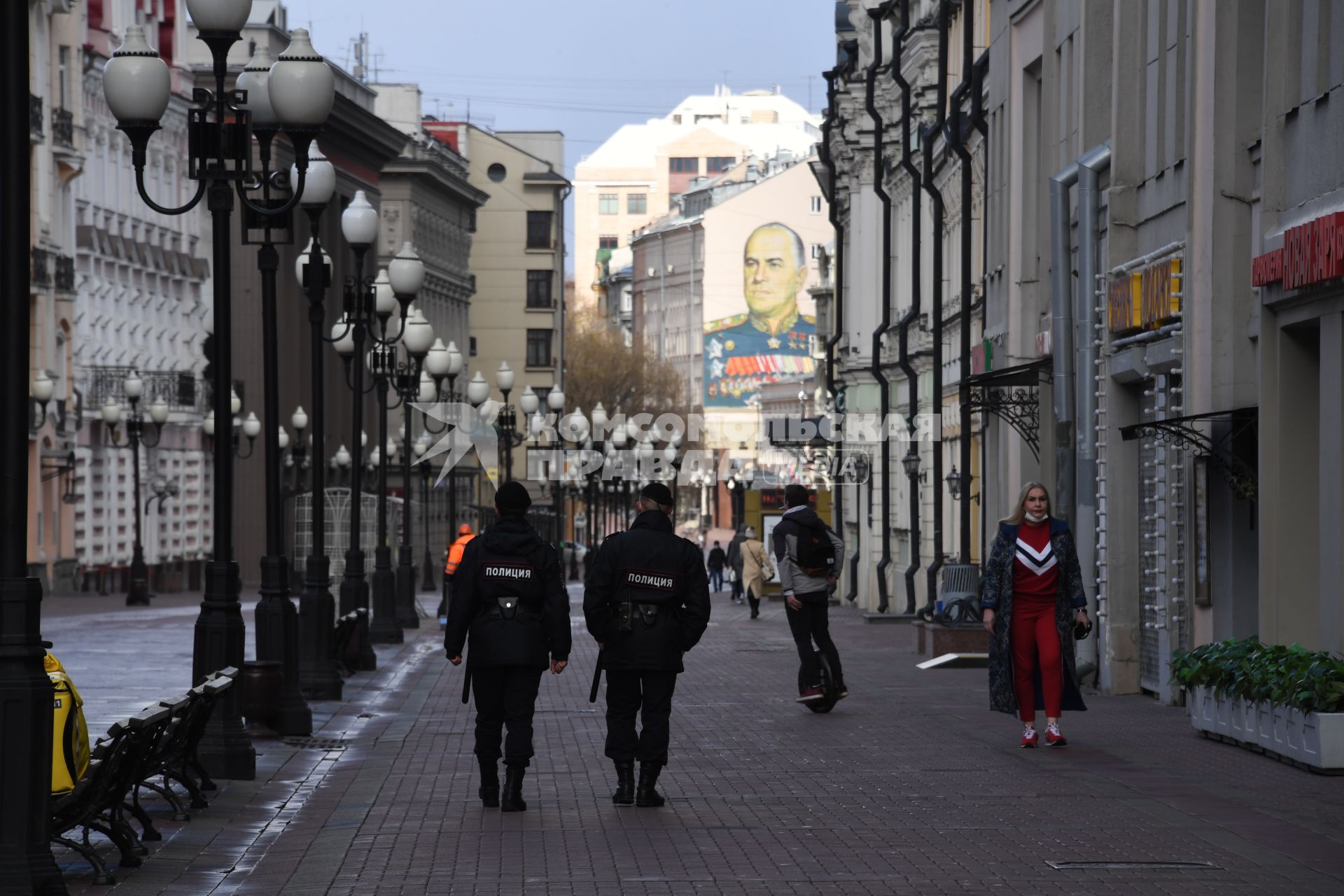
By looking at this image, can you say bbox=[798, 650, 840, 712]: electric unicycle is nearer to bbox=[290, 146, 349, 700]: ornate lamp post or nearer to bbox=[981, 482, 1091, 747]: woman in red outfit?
bbox=[981, 482, 1091, 747]: woman in red outfit

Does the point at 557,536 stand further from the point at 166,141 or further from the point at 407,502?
the point at 407,502

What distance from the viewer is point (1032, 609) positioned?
17203mm

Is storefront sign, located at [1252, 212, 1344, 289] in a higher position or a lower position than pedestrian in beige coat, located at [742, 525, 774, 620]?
higher

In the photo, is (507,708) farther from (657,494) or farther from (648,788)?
(657,494)

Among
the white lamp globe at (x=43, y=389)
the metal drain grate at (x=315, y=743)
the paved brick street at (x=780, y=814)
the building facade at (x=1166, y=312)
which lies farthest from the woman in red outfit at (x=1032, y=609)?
the white lamp globe at (x=43, y=389)

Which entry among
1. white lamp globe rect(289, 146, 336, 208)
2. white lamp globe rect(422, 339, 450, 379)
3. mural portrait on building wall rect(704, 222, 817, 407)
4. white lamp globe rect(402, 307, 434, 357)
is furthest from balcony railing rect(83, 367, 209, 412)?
mural portrait on building wall rect(704, 222, 817, 407)

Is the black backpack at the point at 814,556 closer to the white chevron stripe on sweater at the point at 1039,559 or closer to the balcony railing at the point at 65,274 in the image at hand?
the white chevron stripe on sweater at the point at 1039,559

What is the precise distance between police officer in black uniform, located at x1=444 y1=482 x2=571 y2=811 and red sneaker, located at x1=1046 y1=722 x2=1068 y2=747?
4591 millimetres

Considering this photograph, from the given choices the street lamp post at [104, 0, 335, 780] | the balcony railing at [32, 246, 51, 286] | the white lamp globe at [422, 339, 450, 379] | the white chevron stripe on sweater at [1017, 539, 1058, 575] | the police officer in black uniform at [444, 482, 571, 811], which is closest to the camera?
the police officer in black uniform at [444, 482, 571, 811]

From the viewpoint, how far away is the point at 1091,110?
999 inches

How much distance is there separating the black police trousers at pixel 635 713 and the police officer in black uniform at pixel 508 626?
382mm

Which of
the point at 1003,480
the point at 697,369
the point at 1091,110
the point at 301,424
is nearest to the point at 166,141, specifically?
the point at 301,424

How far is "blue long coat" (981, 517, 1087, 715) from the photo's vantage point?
56.2 ft

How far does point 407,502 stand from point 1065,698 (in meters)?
26.3
